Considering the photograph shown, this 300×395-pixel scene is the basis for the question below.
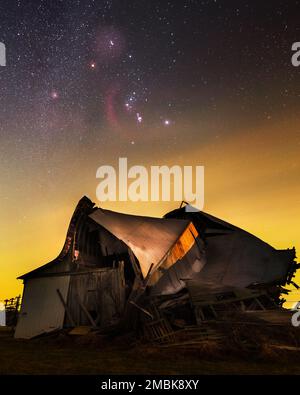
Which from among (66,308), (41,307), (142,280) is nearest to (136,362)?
(142,280)

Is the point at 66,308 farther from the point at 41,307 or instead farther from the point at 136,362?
the point at 136,362

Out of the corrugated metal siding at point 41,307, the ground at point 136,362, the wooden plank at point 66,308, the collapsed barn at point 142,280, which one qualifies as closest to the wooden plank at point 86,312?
the collapsed barn at point 142,280

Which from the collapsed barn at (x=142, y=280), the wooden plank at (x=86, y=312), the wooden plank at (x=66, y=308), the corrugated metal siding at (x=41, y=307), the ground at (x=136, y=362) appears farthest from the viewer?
the corrugated metal siding at (x=41, y=307)

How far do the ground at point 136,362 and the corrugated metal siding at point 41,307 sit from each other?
487 cm

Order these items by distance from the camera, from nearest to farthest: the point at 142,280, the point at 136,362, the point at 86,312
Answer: the point at 136,362 < the point at 142,280 < the point at 86,312

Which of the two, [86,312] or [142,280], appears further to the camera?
[86,312]

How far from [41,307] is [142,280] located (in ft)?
24.4

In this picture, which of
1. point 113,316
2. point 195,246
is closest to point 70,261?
point 113,316

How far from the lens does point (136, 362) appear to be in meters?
11.3

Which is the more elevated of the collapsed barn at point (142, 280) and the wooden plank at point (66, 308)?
the collapsed barn at point (142, 280)

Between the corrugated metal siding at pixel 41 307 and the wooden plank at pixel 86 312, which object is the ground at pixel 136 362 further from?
the corrugated metal siding at pixel 41 307

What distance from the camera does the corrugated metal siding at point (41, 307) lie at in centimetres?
1967
